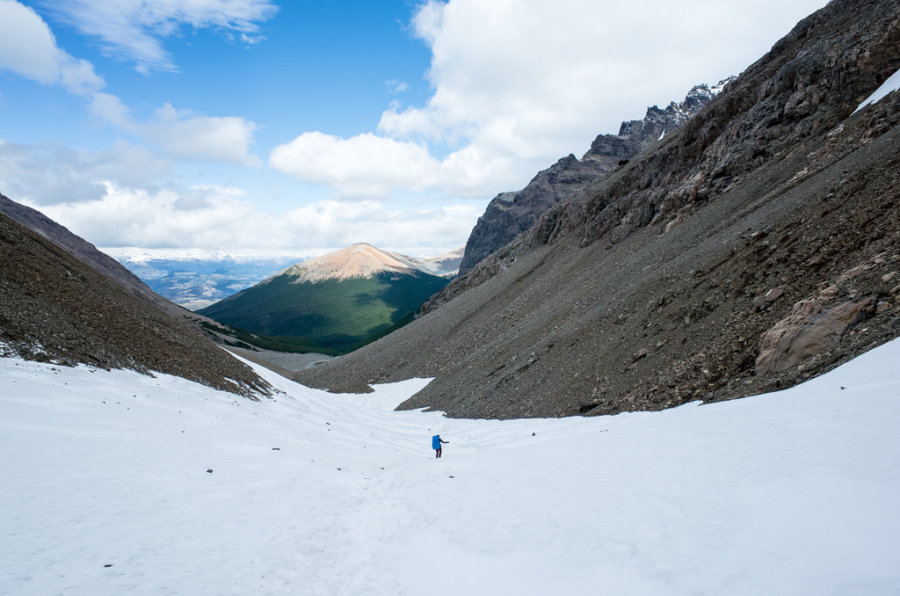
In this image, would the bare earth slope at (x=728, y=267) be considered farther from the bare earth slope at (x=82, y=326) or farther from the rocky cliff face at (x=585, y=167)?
the rocky cliff face at (x=585, y=167)

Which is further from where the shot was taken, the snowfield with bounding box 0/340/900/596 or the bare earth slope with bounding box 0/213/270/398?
the bare earth slope with bounding box 0/213/270/398

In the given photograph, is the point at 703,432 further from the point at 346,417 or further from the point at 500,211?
the point at 500,211

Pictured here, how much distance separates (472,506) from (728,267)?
65.5ft

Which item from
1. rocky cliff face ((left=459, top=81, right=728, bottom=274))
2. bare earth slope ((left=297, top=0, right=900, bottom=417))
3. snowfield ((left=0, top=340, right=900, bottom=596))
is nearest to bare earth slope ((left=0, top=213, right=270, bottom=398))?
snowfield ((left=0, top=340, right=900, bottom=596))

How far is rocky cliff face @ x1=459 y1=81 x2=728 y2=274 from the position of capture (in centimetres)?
12912

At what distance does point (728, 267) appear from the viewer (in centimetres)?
2302

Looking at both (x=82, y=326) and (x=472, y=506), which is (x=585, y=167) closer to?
(x=82, y=326)

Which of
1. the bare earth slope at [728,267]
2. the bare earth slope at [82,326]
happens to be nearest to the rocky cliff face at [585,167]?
the bare earth slope at [728,267]

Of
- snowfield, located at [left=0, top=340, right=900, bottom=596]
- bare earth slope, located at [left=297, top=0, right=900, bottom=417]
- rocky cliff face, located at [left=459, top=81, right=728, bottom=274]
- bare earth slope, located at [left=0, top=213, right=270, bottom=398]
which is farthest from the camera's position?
rocky cliff face, located at [left=459, top=81, right=728, bottom=274]

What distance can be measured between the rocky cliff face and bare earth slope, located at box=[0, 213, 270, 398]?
366ft

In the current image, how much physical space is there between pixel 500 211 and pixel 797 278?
145 meters

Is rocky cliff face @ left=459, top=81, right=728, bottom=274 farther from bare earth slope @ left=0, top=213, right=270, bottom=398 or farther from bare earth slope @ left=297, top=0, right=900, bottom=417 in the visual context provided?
bare earth slope @ left=0, top=213, right=270, bottom=398

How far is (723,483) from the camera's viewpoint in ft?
28.1

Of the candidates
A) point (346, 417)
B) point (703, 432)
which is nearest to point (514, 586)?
point (703, 432)
